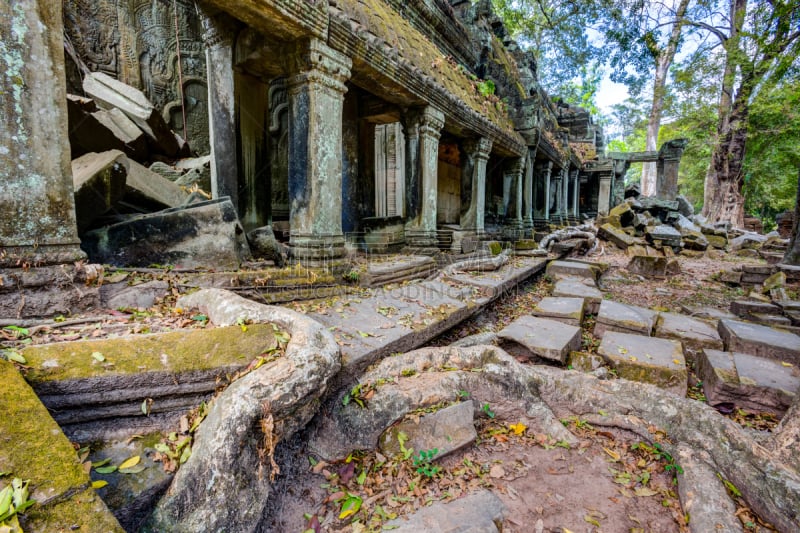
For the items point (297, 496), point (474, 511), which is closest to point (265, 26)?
point (297, 496)

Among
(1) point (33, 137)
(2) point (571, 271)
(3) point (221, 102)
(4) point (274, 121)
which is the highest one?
(4) point (274, 121)

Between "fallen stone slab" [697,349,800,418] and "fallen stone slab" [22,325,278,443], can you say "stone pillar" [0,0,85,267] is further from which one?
"fallen stone slab" [697,349,800,418]

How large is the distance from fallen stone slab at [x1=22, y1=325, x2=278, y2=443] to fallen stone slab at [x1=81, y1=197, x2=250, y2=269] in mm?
1537

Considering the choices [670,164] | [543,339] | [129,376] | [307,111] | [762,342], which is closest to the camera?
[129,376]

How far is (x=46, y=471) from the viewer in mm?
1016

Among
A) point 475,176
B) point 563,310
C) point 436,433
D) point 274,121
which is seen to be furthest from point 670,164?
point 436,433

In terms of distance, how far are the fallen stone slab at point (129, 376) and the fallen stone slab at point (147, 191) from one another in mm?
2290

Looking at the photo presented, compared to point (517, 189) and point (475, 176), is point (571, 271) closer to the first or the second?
point (475, 176)

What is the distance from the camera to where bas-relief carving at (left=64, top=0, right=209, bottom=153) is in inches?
346

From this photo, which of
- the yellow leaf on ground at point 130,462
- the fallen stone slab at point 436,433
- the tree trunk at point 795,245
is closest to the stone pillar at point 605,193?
the tree trunk at point 795,245

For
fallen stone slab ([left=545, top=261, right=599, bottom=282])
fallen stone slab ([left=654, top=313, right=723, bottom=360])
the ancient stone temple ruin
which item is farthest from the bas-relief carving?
fallen stone slab ([left=654, top=313, right=723, bottom=360])

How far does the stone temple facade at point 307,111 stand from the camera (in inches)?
80.7

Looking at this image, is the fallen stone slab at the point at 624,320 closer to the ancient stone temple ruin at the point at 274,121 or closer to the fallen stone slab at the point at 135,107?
the ancient stone temple ruin at the point at 274,121

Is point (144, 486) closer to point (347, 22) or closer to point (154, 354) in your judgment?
point (154, 354)
